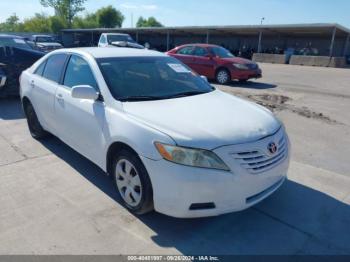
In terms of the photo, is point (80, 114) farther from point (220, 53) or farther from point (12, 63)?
point (220, 53)

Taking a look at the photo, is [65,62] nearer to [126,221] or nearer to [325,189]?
[126,221]

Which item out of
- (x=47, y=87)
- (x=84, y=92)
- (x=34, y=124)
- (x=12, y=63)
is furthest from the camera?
(x=12, y=63)

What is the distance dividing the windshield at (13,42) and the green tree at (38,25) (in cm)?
6511

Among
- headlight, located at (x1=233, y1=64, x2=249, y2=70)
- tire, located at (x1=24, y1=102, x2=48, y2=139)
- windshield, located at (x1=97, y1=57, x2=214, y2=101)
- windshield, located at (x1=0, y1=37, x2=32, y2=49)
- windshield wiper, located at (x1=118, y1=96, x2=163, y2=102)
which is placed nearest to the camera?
windshield wiper, located at (x1=118, y1=96, x2=163, y2=102)

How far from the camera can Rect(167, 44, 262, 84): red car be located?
11.6 meters

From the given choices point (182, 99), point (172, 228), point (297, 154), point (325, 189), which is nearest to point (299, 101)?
point (297, 154)

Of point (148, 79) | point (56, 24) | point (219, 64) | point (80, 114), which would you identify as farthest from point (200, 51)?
point (56, 24)

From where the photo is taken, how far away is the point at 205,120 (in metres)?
2.90

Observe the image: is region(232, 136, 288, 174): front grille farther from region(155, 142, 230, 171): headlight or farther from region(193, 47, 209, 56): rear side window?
region(193, 47, 209, 56): rear side window

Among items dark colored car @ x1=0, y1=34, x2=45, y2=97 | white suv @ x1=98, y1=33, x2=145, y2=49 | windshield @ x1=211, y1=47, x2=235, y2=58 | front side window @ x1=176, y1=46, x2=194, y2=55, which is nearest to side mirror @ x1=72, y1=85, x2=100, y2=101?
dark colored car @ x1=0, y1=34, x2=45, y2=97

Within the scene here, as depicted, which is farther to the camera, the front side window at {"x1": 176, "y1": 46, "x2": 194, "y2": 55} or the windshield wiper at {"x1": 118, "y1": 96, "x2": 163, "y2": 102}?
the front side window at {"x1": 176, "y1": 46, "x2": 194, "y2": 55}

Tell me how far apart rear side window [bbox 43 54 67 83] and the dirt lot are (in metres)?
1.13

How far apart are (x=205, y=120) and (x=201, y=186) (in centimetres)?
69

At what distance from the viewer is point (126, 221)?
3.00m
